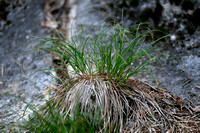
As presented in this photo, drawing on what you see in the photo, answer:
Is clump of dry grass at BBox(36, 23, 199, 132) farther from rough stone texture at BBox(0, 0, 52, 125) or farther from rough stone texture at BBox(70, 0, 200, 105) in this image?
rough stone texture at BBox(0, 0, 52, 125)

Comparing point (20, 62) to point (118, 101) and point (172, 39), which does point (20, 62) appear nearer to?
point (118, 101)

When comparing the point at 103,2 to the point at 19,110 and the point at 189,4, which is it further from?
the point at 19,110

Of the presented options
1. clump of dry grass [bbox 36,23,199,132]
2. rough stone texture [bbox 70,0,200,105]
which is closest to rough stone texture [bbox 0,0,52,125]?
clump of dry grass [bbox 36,23,199,132]

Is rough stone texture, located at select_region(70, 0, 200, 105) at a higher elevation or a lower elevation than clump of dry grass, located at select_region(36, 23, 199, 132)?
higher

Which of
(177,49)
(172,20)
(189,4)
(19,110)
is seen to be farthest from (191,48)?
(19,110)

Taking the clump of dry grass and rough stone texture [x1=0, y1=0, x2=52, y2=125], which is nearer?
the clump of dry grass

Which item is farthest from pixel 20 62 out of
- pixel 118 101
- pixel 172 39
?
pixel 172 39

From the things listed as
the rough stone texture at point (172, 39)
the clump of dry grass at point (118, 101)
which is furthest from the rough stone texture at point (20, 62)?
the rough stone texture at point (172, 39)

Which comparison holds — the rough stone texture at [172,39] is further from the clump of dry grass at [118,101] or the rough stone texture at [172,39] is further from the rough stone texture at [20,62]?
the rough stone texture at [20,62]
